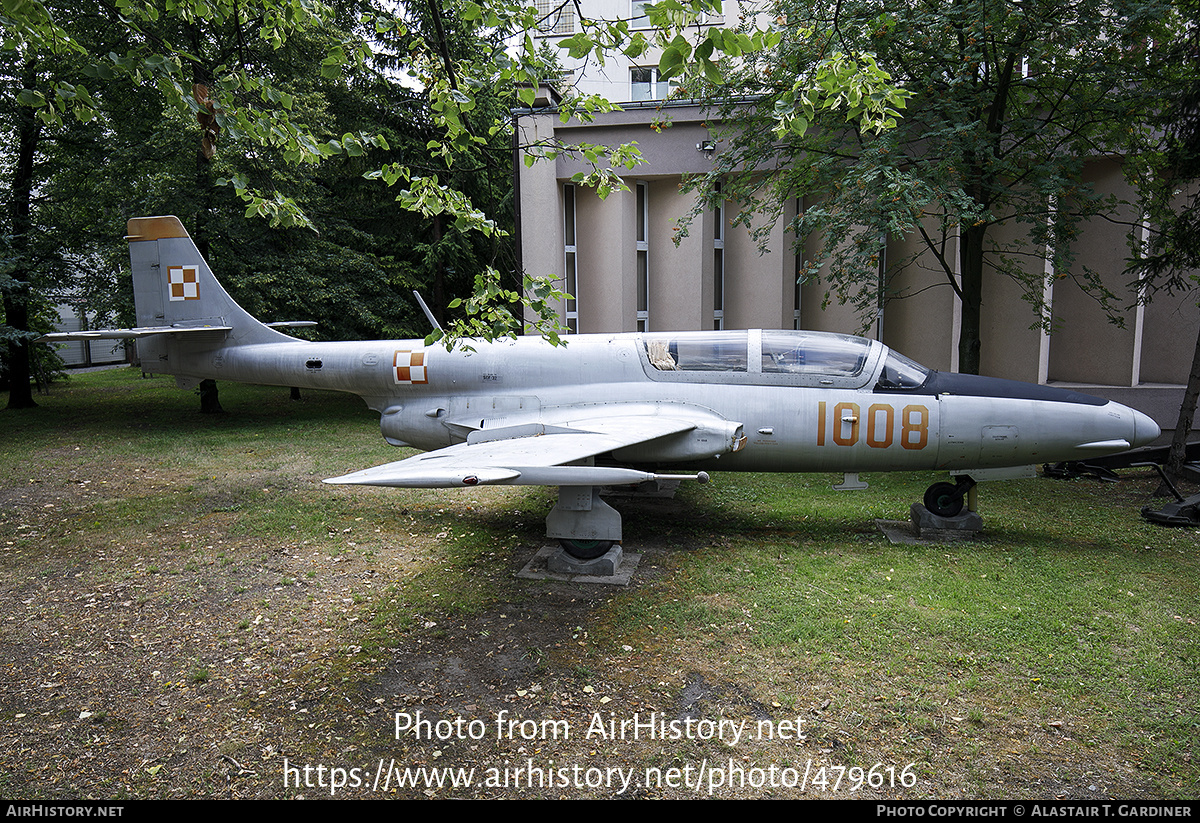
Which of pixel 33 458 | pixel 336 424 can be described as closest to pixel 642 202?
pixel 336 424

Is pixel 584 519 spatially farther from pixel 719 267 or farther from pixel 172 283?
pixel 719 267

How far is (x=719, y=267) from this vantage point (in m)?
15.4

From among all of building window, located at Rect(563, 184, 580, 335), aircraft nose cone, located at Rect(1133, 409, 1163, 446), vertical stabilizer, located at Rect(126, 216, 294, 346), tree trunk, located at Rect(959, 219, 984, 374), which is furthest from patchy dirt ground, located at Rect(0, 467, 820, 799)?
building window, located at Rect(563, 184, 580, 335)

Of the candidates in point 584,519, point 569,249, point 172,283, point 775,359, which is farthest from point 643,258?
point 584,519

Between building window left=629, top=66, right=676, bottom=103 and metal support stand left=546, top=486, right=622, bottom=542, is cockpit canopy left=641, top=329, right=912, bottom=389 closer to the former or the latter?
metal support stand left=546, top=486, right=622, bottom=542

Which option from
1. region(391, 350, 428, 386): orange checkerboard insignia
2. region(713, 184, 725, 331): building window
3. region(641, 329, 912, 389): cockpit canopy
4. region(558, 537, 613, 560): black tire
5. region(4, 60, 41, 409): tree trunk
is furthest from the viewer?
region(713, 184, 725, 331): building window

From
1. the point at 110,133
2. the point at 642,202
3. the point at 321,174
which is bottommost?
the point at 642,202

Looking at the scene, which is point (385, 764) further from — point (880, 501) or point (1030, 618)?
point (880, 501)

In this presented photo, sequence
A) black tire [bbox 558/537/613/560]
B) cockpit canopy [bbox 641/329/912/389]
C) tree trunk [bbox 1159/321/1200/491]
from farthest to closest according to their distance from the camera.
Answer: tree trunk [bbox 1159/321/1200/491]
cockpit canopy [bbox 641/329/912/389]
black tire [bbox 558/537/613/560]

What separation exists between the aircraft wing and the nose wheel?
310cm

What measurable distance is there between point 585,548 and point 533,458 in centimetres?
128

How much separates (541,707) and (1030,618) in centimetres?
412

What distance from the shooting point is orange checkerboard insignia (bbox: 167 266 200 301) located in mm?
9438

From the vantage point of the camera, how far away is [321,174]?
16.6m
